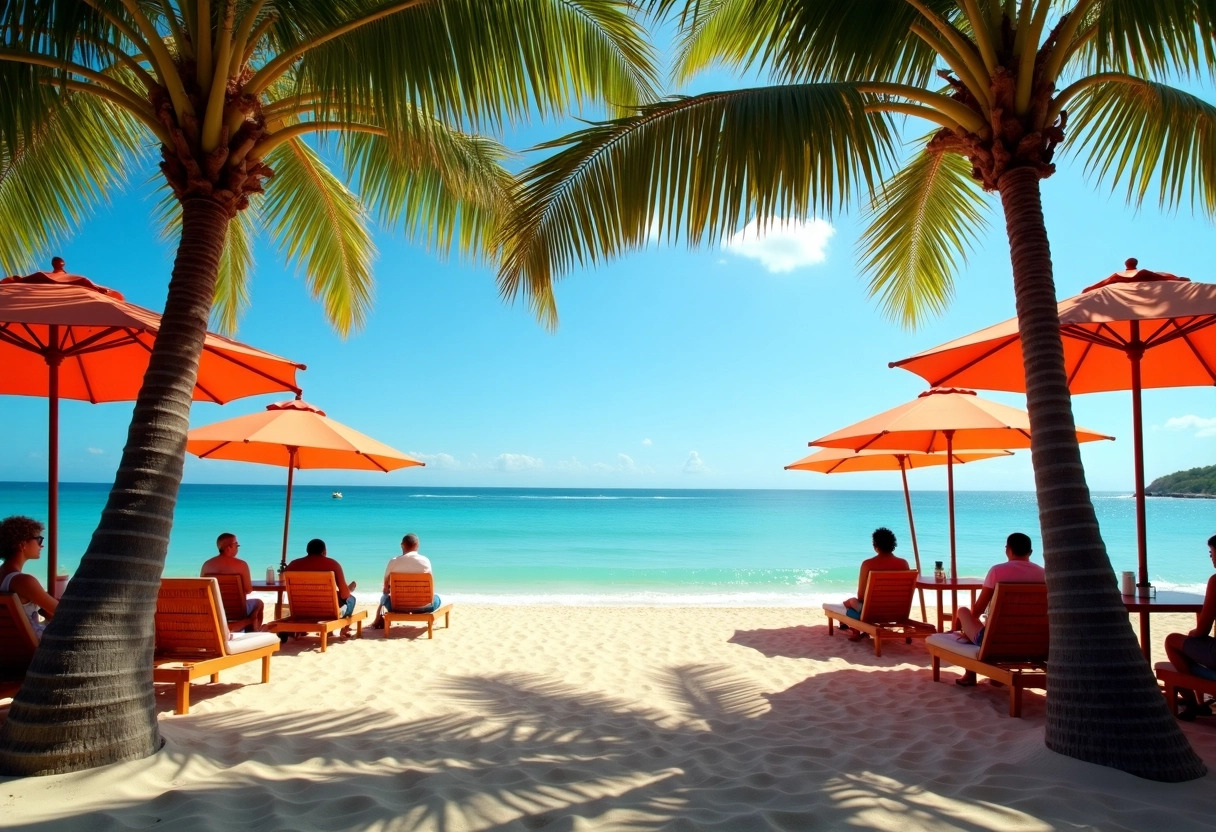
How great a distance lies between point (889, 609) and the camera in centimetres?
679

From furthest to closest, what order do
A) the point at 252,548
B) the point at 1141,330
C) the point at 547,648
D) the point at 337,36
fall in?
1. the point at 252,548
2. the point at 547,648
3. the point at 1141,330
4. the point at 337,36

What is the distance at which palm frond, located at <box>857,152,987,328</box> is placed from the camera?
6586 mm

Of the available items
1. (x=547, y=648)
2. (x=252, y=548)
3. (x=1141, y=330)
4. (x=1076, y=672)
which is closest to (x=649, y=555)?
(x=252, y=548)

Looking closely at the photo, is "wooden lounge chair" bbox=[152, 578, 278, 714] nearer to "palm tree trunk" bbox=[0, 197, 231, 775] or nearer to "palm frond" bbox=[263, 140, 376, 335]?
"palm tree trunk" bbox=[0, 197, 231, 775]

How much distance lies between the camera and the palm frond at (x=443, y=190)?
21.0 ft

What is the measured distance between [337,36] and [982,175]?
4.00 m

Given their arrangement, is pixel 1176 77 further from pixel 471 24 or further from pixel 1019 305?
pixel 471 24

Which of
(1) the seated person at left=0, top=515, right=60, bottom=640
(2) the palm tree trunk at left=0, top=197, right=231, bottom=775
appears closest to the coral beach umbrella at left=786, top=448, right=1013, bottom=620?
(2) the palm tree trunk at left=0, top=197, right=231, bottom=775

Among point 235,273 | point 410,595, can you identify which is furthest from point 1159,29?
point 235,273

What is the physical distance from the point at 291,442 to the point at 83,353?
6.43 feet

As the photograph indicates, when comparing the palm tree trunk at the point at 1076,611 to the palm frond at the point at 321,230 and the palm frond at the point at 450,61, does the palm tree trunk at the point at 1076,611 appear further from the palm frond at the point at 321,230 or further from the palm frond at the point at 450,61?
the palm frond at the point at 321,230

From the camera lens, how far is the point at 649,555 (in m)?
27.0

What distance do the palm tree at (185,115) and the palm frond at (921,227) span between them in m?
2.78

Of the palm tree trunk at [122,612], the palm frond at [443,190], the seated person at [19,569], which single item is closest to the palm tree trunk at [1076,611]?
the palm frond at [443,190]
